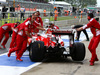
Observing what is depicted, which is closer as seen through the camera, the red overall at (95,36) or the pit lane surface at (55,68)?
the pit lane surface at (55,68)

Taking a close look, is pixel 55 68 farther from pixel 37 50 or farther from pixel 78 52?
pixel 78 52

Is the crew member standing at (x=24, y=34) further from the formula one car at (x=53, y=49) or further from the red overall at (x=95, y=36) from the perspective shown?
the red overall at (x=95, y=36)

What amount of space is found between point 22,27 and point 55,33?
127cm

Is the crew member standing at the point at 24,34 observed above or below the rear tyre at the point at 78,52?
above

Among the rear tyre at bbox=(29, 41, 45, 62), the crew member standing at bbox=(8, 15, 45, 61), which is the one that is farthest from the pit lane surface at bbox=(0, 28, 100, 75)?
the crew member standing at bbox=(8, 15, 45, 61)

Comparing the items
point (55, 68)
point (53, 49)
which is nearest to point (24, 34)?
point (53, 49)

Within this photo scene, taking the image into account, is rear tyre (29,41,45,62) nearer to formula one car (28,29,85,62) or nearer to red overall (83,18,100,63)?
formula one car (28,29,85,62)

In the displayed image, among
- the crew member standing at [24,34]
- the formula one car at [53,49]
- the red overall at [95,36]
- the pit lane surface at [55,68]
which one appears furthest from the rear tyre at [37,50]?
the red overall at [95,36]

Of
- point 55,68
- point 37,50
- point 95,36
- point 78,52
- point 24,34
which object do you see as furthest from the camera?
point 24,34

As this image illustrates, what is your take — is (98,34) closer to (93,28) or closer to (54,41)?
(93,28)

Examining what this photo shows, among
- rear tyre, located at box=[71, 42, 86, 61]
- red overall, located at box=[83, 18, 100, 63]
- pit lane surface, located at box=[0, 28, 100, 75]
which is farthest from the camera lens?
rear tyre, located at box=[71, 42, 86, 61]

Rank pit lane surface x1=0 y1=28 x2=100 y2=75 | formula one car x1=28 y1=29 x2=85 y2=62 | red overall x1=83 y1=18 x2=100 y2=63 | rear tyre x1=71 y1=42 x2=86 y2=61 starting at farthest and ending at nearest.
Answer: rear tyre x1=71 y1=42 x2=86 y2=61 → formula one car x1=28 y1=29 x2=85 y2=62 → red overall x1=83 y1=18 x2=100 y2=63 → pit lane surface x1=0 y1=28 x2=100 y2=75

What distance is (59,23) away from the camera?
33969 millimetres

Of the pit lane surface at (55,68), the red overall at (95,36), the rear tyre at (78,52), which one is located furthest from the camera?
the rear tyre at (78,52)
